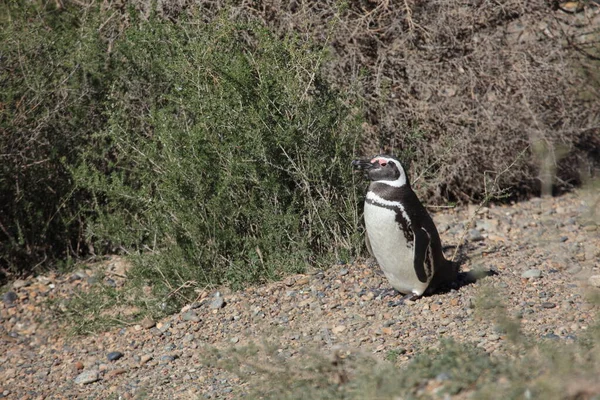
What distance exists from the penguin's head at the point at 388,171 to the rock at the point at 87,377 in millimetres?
2423

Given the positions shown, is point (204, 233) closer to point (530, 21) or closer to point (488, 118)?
point (488, 118)

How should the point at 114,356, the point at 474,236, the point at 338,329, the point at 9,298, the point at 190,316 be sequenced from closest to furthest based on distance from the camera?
the point at 338,329, the point at 114,356, the point at 190,316, the point at 9,298, the point at 474,236

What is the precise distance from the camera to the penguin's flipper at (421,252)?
582 centimetres

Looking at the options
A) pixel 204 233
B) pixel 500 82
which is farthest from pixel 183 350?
pixel 500 82

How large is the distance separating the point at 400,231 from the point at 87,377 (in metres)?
2.44

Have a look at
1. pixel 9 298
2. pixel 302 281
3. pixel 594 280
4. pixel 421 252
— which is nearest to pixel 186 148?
pixel 302 281

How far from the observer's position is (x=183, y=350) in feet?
20.0

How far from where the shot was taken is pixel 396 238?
5891 mm

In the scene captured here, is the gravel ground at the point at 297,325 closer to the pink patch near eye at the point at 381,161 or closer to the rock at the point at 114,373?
the rock at the point at 114,373

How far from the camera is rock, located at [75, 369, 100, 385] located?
5918 mm

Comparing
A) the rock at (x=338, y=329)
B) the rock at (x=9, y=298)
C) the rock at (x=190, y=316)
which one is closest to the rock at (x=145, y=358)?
the rock at (x=190, y=316)

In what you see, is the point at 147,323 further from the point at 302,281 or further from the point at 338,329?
the point at 338,329

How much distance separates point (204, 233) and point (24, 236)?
2.23 m

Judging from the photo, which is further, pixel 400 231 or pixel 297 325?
pixel 297 325
